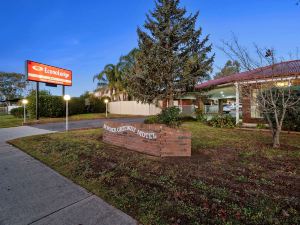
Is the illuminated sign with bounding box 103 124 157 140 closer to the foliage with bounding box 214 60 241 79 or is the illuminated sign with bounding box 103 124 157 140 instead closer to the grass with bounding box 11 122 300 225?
the grass with bounding box 11 122 300 225

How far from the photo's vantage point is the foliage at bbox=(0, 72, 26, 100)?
47841 millimetres

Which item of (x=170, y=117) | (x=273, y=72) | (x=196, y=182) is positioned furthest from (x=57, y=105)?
(x=196, y=182)

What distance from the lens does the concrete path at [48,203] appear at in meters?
2.22

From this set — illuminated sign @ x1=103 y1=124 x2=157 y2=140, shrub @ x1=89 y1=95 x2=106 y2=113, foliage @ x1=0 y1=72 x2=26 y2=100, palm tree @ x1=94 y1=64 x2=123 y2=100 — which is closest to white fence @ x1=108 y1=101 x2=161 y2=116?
shrub @ x1=89 y1=95 x2=106 y2=113

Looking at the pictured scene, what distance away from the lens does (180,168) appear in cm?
389

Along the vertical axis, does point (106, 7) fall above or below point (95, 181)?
above

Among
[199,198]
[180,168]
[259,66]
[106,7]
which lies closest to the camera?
[199,198]

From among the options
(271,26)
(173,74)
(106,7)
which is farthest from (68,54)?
(271,26)

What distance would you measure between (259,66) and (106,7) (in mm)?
15944

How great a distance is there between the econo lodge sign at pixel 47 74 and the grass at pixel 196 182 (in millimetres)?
13710

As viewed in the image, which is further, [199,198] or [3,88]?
[3,88]

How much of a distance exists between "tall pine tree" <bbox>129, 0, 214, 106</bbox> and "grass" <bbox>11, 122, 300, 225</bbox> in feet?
26.5

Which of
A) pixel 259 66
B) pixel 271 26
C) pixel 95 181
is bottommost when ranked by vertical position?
pixel 95 181

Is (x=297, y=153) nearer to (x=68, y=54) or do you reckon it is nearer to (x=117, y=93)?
(x=117, y=93)
